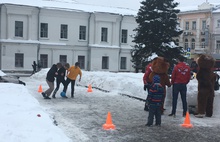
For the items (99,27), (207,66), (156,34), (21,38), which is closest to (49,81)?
(207,66)

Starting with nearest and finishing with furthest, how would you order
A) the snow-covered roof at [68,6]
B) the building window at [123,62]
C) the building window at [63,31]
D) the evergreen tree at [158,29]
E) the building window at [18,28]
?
1. the evergreen tree at [158,29]
2. the building window at [18,28]
3. the snow-covered roof at [68,6]
4. the building window at [63,31]
5. the building window at [123,62]

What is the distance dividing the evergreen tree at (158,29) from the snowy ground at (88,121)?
40.0 ft

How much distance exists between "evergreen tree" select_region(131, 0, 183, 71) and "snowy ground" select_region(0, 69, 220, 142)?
12.2 meters

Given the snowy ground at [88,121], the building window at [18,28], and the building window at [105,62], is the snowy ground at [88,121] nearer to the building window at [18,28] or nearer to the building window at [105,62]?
the building window at [18,28]

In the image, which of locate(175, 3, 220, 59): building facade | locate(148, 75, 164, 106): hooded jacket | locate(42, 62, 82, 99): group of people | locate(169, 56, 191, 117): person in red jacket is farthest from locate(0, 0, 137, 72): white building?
locate(148, 75, 164, 106): hooded jacket

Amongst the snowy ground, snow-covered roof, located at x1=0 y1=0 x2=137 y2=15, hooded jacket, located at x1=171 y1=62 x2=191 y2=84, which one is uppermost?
snow-covered roof, located at x1=0 y1=0 x2=137 y2=15

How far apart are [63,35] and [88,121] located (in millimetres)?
32910

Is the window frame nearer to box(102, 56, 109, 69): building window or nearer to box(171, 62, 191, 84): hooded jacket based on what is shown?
box(102, 56, 109, 69): building window

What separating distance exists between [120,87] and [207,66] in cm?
708

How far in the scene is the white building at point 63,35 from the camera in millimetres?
37531

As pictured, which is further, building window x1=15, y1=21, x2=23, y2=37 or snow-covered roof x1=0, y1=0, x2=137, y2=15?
snow-covered roof x1=0, y1=0, x2=137, y2=15

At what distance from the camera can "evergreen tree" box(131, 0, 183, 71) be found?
2527 centimetres

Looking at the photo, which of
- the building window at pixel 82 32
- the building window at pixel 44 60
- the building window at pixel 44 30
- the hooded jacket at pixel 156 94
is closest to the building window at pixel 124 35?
the building window at pixel 82 32

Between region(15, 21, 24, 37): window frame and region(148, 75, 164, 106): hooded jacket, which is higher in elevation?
region(15, 21, 24, 37): window frame
